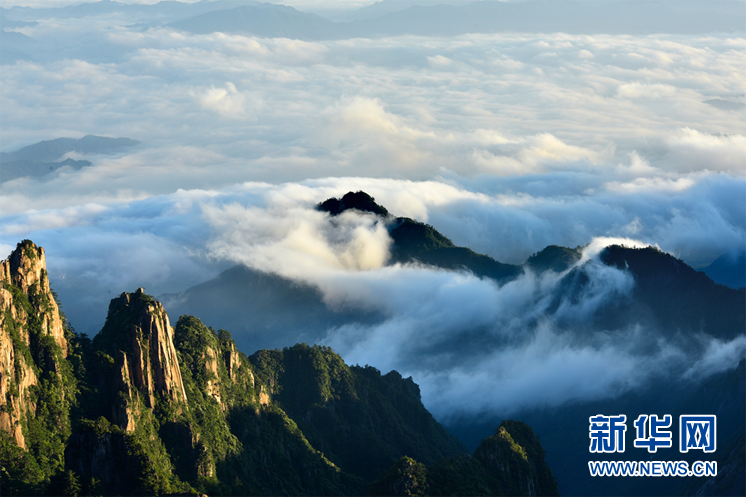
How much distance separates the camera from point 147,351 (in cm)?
11262

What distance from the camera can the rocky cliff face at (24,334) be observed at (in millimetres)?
94250

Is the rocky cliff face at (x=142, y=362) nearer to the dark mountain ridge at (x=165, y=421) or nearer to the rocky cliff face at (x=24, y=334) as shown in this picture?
the dark mountain ridge at (x=165, y=421)

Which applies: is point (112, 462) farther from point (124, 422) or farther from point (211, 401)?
point (211, 401)

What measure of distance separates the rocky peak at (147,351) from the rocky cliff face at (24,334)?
768cm

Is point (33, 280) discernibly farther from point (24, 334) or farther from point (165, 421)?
point (165, 421)

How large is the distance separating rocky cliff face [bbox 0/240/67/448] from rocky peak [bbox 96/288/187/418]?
7682 mm

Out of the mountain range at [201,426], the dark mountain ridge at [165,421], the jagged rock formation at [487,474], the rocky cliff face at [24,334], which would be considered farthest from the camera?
the jagged rock formation at [487,474]

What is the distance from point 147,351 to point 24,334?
1643cm

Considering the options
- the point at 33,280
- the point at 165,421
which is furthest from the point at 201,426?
the point at 33,280

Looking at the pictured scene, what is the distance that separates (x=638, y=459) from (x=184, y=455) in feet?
351

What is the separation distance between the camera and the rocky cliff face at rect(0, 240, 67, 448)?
94250 millimetres

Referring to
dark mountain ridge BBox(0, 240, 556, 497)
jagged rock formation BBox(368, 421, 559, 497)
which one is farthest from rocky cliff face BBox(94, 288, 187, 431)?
jagged rock formation BBox(368, 421, 559, 497)

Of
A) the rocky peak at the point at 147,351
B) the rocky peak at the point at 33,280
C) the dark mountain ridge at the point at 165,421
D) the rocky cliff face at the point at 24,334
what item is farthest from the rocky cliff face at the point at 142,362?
the rocky peak at the point at 33,280

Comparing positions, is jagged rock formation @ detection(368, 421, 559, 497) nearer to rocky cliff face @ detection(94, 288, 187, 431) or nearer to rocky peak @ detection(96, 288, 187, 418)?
rocky cliff face @ detection(94, 288, 187, 431)
